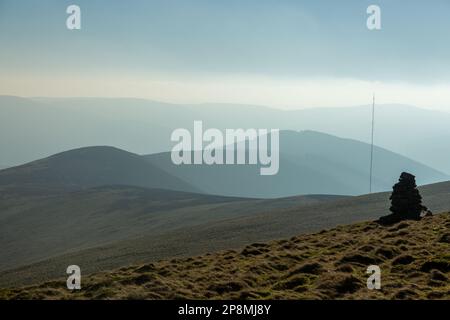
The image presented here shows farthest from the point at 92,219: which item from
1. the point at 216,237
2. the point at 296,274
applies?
the point at 296,274

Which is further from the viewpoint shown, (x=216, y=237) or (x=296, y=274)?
(x=216, y=237)

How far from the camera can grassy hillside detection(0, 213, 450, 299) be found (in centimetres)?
2250

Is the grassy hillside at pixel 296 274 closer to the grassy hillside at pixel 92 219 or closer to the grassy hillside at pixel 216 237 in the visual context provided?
the grassy hillside at pixel 216 237

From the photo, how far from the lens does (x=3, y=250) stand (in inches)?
Answer: 4941

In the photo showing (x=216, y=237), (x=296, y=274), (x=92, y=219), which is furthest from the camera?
(x=92, y=219)

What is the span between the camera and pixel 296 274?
2656 centimetres

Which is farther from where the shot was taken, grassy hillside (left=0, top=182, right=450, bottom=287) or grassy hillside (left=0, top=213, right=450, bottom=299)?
grassy hillside (left=0, top=182, right=450, bottom=287)

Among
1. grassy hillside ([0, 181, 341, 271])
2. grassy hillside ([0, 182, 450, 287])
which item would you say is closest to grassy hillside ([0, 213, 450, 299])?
grassy hillside ([0, 182, 450, 287])

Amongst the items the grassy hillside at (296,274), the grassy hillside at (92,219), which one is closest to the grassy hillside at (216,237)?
the grassy hillside at (92,219)

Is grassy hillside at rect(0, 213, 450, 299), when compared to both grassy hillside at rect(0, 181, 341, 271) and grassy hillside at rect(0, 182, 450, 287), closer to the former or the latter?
grassy hillside at rect(0, 182, 450, 287)

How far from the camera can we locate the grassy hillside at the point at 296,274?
22500mm

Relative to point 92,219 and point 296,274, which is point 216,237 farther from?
point 92,219
